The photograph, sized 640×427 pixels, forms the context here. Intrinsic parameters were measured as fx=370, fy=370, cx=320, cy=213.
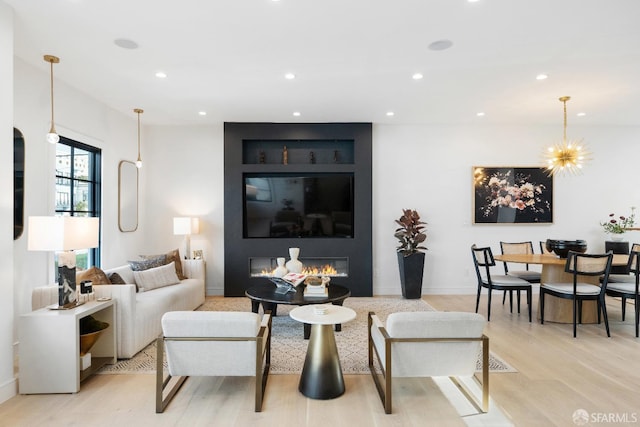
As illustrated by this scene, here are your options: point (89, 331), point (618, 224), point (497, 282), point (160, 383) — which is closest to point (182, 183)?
point (89, 331)

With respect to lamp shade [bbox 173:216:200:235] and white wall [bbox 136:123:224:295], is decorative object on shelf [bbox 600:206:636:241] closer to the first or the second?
white wall [bbox 136:123:224:295]

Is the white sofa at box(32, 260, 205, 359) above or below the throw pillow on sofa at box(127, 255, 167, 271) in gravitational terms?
below

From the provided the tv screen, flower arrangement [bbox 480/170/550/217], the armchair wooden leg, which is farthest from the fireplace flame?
the armchair wooden leg

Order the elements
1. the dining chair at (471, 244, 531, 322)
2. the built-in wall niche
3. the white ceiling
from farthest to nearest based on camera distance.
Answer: the built-in wall niche < the dining chair at (471, 244, 531, 322) < the white ceiling

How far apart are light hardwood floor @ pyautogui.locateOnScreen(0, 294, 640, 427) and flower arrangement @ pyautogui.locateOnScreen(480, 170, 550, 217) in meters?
3.18

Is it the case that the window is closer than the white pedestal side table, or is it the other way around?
the white pedestal side table

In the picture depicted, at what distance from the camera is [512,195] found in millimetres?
6297

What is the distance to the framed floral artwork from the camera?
6.27m

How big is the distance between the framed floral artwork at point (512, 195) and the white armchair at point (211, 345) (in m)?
4.91

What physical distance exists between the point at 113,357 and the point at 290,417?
6.28ft

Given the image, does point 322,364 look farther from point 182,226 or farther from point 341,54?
point 182,226

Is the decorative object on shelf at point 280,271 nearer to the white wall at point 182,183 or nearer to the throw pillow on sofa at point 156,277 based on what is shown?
the throw pillow on sofa at point 156,277

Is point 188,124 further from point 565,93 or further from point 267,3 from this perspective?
point 565,93

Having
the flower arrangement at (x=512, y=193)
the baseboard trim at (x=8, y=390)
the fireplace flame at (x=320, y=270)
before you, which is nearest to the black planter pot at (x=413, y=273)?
the fireplace flame at (x=320, y=270)
